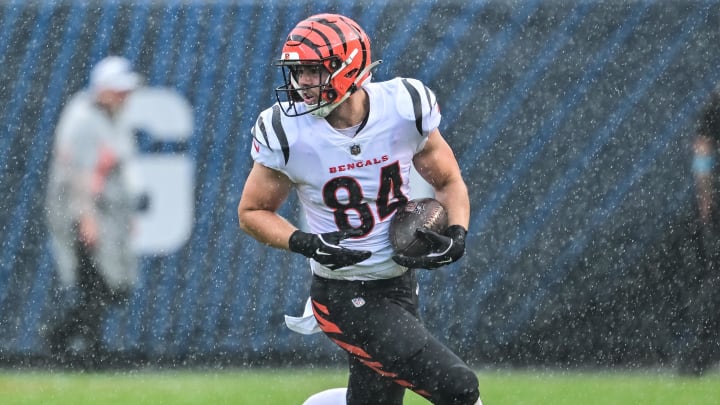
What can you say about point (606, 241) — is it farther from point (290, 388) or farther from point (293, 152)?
point (293, 152)

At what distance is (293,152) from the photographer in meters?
4.11

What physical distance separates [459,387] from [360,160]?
780 mm

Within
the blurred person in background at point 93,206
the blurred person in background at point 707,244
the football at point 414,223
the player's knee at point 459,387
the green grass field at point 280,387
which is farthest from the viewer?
the blurred person in background at point 707,244

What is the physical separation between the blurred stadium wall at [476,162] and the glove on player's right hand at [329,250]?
2592 millimetres

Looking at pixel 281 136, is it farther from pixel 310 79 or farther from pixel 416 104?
pixel 416 104

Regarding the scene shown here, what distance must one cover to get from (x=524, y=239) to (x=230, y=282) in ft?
4.91

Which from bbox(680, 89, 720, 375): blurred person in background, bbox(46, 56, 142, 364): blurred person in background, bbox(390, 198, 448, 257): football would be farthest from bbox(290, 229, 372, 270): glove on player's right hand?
bbox(680, 89, 720, 375): blurred person in background

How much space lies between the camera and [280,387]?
6.31 metres

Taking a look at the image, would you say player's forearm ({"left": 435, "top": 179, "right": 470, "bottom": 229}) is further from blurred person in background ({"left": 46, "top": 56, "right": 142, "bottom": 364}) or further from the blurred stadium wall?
blurred person in background ({"left": 46, "top": 56, "right": 142, "bottom": 364})

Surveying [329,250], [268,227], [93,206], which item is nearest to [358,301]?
[329,250]

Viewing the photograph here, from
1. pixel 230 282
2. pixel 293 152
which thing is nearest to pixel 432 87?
pixel 230 282

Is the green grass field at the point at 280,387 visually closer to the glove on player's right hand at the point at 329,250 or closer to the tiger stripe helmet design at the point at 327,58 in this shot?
the glove on player's right hand at the point at 329,250

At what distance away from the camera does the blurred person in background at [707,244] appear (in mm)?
6680

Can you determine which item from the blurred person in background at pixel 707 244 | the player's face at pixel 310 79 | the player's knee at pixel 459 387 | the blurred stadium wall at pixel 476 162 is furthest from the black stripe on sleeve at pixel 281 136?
the blurred person in background at pixel 707 244
